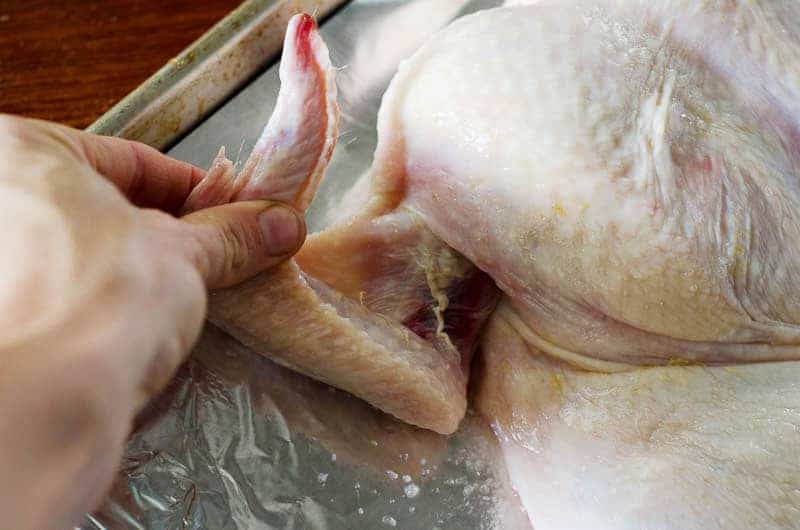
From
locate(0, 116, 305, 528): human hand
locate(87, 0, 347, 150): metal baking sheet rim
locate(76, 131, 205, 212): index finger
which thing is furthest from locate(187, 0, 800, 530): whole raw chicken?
locate(87, 0, 347, 150): metal baking sheet rim

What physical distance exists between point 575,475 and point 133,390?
544mm

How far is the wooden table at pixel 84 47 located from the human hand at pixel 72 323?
1.08m

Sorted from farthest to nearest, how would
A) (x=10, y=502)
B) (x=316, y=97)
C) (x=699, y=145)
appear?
(x=699, y=145), (x=316, y=97), (x=10, y=502)

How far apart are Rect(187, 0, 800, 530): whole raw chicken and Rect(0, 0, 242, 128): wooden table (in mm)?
801

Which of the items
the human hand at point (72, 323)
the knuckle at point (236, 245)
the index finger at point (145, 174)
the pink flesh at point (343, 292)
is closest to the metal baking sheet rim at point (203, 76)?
the index finger at point (145, 174)

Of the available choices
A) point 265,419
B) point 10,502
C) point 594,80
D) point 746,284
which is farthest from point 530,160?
point 10,502

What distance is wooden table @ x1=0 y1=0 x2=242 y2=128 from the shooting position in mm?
1493

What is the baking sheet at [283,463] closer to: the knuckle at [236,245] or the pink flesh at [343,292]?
the pink flesh at [343,292]

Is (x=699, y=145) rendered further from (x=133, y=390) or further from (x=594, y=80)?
(x=133, y=390)

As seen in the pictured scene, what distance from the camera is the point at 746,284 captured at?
82cm

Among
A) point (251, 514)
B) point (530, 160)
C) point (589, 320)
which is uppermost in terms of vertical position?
point (530, 160)

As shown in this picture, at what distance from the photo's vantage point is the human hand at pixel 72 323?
37cm

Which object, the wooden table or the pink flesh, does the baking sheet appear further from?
the wooden table

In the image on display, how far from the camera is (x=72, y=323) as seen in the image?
38cm
